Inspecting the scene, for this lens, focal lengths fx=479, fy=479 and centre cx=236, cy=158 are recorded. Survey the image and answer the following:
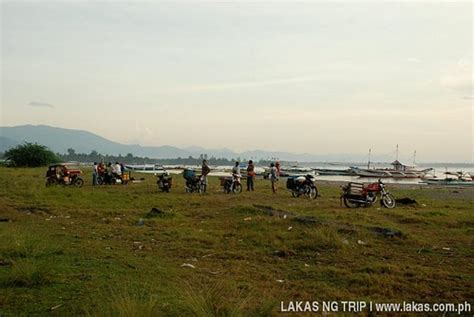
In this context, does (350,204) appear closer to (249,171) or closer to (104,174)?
(249,171)

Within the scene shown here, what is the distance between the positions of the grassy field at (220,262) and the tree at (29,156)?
5089 cm

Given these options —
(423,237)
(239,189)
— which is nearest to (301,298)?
(423,237)

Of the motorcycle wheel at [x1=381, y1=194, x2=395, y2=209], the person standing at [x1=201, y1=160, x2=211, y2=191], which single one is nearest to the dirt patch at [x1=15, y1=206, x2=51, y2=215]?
the person standing at [x1=201, y1=160, x2=211, y2=191]

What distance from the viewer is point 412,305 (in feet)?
21.8

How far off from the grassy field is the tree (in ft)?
167

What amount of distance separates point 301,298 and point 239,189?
20.8 meters

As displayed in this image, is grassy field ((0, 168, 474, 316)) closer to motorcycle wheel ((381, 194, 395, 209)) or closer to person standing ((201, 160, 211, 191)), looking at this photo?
motorcycle wheel ((381, 194, 395, 209))

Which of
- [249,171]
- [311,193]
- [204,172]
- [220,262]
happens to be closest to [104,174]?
[204,172]

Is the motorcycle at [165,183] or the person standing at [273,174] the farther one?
the person standing at [273,174]

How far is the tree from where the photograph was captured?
2482 inches

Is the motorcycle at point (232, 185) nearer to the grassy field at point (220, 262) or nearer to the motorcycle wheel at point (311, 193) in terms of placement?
the motorcycle wheel at point (311, 193)

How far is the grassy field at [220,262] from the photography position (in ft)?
21.2

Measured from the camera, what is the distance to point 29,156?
63094 millimetres

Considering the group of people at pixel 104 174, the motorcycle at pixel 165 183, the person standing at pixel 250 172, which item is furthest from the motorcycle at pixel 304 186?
the group of people at pixel 104 174
